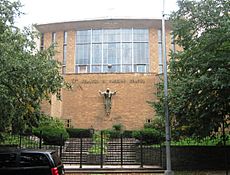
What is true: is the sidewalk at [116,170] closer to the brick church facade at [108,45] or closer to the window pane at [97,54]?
the brick church facade at [108,45]

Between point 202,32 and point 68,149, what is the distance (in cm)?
1233

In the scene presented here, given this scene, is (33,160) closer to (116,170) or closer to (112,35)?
(116,170)

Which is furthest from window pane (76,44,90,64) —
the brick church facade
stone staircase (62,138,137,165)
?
stone staircase (62,138,137,165)

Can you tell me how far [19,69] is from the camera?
10.0 m

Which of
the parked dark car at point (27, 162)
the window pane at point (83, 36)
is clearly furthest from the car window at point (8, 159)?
the window pane at point (83, 36)

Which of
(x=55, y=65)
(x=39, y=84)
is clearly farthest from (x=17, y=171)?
(x=55, y=65)

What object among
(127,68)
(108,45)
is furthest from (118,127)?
(108,45)

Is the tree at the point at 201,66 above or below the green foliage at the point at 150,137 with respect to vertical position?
above

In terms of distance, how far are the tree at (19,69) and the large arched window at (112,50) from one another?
2950cm

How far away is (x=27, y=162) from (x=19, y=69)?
2.91 metres

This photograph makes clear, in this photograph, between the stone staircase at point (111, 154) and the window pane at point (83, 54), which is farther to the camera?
the window pane at point (83, 54)

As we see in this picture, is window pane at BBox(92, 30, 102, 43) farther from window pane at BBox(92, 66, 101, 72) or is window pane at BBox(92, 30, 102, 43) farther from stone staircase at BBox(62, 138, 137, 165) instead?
stone staircase at BBox(62, 138, 137, 165)

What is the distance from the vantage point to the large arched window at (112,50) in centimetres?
4175

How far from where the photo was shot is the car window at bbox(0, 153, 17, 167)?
9133 mm
